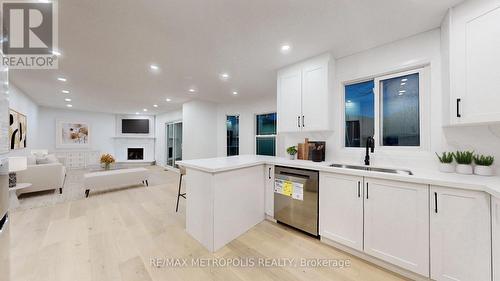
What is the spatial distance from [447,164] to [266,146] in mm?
3711

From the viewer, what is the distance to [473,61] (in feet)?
5.01

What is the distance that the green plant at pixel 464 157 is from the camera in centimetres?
169

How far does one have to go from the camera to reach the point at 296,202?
236 cm

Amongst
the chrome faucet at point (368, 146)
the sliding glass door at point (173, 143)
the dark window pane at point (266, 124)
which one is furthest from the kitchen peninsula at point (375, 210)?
the sliding glass door at point (173, 143)

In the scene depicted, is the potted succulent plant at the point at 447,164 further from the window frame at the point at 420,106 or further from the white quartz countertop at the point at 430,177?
the window frame at the point at 420,106

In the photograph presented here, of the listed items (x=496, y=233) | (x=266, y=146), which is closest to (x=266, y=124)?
(x=266, y=146)

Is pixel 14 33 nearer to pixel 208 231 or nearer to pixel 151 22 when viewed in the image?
pixel 151 22

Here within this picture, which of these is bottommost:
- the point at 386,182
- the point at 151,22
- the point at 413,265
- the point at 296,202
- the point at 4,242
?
the point at 413,265

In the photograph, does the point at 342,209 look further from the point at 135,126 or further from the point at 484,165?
the point at 135,126

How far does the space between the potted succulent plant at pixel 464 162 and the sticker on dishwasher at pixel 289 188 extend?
1497 millimetres

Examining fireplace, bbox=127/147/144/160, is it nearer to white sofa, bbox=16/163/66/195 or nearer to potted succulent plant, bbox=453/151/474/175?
white sofa, bbox=16/163/66/195

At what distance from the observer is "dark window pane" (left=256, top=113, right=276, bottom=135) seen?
504cm

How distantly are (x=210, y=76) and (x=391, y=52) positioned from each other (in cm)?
280

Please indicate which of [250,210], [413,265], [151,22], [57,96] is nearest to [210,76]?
[151,22]
